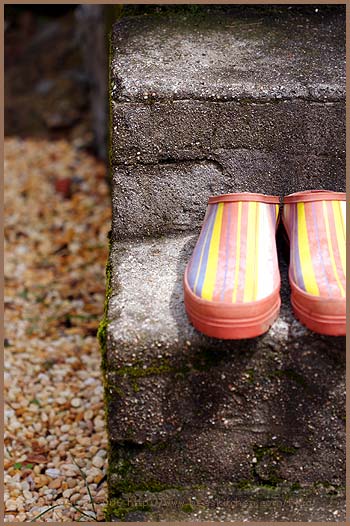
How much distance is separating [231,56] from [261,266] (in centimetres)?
64

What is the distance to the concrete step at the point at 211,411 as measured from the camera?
1244 mm

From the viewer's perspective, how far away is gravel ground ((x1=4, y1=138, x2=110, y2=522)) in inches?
64.8

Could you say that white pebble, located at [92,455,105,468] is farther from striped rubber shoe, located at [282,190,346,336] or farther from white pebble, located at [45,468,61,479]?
striped rubber shoe, located at [282,190,346,336]

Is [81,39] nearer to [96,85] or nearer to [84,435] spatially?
[96,85]

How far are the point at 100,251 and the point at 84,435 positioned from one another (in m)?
1.11

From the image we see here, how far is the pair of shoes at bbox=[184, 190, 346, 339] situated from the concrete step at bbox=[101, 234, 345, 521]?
72 mm

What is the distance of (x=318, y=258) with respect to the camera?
1.23m

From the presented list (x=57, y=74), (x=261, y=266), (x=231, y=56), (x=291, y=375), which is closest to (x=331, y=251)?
(x=261, y=266)

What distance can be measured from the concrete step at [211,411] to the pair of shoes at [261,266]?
7 centimetres

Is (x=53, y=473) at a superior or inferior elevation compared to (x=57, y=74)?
inferior

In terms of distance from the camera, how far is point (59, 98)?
388cm

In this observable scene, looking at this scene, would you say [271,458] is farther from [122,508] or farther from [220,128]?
[220,128]

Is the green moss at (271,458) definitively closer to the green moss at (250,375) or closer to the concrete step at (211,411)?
the concrete step at (211,411)

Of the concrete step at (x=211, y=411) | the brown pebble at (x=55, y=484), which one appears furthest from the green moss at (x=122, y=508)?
the brown pebble at (x=55, y=484)
